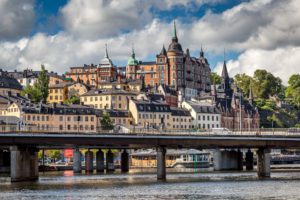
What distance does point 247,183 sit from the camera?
11112 cm

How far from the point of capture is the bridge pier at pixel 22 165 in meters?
119

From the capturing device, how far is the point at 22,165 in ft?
397

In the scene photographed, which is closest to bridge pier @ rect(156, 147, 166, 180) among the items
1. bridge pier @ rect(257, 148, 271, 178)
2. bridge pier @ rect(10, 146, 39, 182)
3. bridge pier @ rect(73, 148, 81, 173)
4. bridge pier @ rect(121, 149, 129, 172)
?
bridge pier @ rect(257, 148, 271, 178)

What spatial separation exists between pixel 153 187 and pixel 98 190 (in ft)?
26.1

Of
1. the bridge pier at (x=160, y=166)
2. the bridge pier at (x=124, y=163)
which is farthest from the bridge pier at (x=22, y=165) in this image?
the bridge pier at (x=124, y=163)

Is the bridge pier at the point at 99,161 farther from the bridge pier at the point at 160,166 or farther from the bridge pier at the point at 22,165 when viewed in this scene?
the bridge pier at the point at 160,166

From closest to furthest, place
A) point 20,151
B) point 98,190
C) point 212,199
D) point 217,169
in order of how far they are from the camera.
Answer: point 212,199 → point 98,190 → point 20,151 → point 217,169

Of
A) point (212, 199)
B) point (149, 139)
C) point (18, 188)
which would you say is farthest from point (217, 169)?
point (212, 199)

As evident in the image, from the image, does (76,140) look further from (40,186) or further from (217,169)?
(217,169)

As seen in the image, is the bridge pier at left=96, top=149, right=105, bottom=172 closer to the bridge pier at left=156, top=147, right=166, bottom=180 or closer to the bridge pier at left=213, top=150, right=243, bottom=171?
the bridge pier at left=213, top=150, right=243, bottom=171

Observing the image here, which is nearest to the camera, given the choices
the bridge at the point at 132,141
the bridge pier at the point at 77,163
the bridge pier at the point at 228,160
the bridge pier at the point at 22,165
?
the bridge pier at the point at 22,165

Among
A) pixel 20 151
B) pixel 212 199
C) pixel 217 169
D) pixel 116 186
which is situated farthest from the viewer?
pixel 217 169

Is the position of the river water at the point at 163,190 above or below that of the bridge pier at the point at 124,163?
below

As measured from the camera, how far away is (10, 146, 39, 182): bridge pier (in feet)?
389
